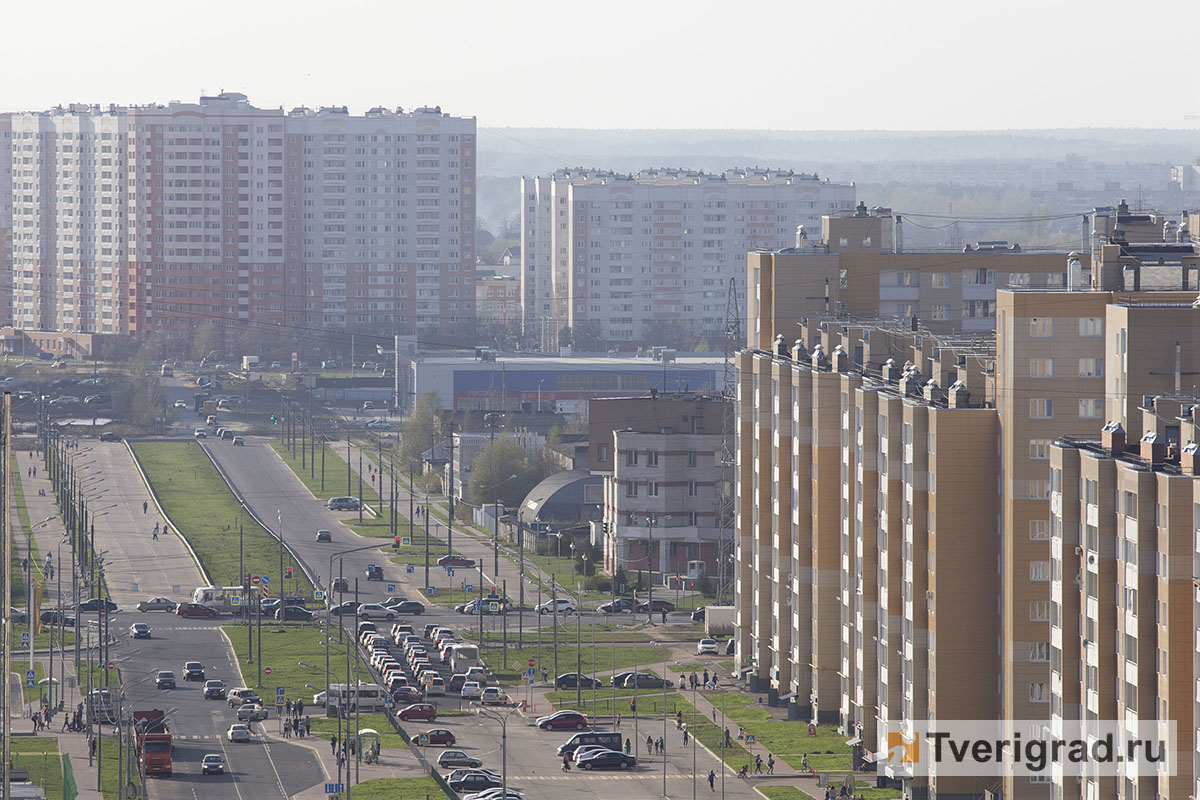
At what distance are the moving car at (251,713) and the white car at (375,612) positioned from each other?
1649cm

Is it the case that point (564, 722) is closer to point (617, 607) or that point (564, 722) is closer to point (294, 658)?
point (294, 658)

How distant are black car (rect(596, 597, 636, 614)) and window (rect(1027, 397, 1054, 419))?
35513 millimetres

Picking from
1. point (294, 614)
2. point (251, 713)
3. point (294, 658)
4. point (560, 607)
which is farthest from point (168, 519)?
point (251, 713)

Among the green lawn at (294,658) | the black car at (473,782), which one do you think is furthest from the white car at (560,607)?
the black car at (473,782)

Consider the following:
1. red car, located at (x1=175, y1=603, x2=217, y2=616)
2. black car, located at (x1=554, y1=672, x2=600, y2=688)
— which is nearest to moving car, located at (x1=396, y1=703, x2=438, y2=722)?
black car, located at (x1=554, y1=672, x2=600, y2=688)

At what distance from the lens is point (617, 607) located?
3061 inches

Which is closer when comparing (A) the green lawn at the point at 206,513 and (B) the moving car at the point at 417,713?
(B) the moving car at the point at 417,713

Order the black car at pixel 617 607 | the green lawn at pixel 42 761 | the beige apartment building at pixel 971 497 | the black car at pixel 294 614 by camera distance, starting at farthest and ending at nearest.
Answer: the black car at pixel 617 607 < the black car at pixel 294 614 < the green lawn at pixel 42 761 < the beige apartment building at pixel 971 497

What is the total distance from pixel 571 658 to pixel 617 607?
9590 mm

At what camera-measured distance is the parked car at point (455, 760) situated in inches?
2067

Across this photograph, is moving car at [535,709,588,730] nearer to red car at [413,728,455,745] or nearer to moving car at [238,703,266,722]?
red car at [413,728,455,745]

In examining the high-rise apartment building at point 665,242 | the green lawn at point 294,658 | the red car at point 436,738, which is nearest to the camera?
the red car at point 436,738

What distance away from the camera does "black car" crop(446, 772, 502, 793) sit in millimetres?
49500

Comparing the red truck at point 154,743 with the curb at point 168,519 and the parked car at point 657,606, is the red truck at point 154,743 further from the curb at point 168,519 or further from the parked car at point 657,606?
the curb at point 168,519
